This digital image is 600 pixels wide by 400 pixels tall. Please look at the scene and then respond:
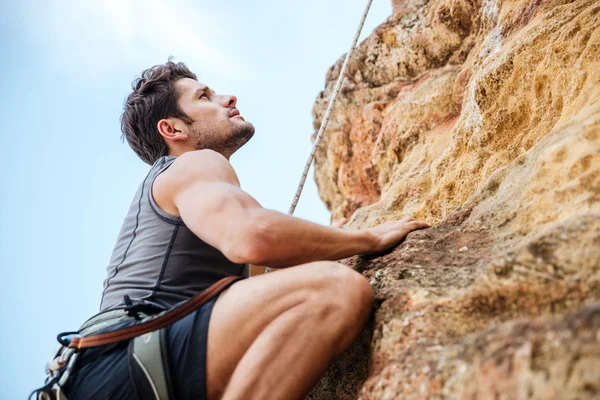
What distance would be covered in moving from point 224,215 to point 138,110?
6.03 feet

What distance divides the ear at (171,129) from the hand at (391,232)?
146 centimetres

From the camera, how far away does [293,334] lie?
1.68 metres

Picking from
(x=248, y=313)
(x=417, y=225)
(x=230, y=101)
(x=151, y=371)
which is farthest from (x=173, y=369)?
(x=230, y=101)

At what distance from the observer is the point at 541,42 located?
11.0 ft

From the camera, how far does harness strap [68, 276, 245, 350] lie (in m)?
1.81

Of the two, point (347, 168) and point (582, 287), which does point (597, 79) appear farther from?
point (347, 168)

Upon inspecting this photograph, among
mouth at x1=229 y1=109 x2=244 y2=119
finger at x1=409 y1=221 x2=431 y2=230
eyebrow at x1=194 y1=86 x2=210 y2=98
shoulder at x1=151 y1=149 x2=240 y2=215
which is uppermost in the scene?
eyebrow at x1=194 y1=86 x2=210 y2=98

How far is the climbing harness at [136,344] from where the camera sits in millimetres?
1709

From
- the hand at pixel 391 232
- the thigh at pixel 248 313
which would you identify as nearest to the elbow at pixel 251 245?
the thigh at pixel 248 313

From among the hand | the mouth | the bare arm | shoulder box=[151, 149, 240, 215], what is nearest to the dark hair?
the mouth

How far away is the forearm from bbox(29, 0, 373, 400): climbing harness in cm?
21

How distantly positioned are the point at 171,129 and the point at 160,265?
1.36 meters

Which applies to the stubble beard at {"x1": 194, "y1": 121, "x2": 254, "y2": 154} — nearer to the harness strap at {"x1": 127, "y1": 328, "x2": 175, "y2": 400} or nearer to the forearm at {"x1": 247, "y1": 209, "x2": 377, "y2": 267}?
the forearm at {"x1": 247, "y1": 209, "x2": 377, "y2": 267}

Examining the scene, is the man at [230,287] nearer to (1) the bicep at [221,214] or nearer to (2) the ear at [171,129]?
(1) the bicep at [221,214]
